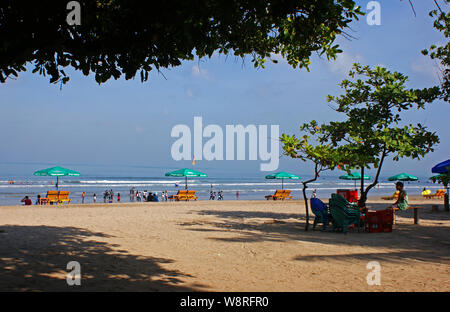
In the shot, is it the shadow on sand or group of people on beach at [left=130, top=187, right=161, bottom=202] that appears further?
group of people on beach at [left=130, top=187, right=161, bottom=202]

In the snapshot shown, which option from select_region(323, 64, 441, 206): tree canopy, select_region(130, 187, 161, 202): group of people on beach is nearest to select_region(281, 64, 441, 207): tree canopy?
select_region(323, 64, 441, 206): tree canopy

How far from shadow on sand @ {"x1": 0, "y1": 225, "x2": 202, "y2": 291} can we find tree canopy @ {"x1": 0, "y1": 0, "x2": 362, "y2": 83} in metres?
2.57

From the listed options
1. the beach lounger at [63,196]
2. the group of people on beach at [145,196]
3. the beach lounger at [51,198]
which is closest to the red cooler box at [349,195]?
the group of people on beach at [145,196]

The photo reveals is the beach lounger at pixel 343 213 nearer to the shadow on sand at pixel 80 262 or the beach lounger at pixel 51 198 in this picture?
the shadow on sand at pixel 80 262

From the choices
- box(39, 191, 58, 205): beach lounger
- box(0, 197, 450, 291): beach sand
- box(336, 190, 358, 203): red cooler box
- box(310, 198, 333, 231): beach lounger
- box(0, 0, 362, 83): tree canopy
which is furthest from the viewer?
box(39, 191, 58, 205): beach lounger

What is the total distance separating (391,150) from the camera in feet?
34.2

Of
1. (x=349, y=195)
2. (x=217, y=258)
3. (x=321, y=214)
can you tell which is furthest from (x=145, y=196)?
(x=217, y=258)

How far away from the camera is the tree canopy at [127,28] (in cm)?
382

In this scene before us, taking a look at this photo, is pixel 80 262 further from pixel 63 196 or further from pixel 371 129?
pixel 63 196

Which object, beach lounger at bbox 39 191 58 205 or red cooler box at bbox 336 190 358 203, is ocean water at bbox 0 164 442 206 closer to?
beach lounger at bbox 39 191 58 205

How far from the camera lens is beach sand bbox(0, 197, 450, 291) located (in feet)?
14.6
